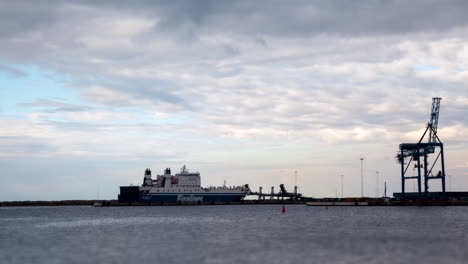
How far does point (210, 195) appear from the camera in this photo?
156125 mm

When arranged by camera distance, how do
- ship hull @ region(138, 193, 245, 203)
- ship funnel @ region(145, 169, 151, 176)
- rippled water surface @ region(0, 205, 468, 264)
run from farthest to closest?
1. ship funnel @ region(145, 169, 151, 176)
2. ship hull @ region(138, 193, 245, 203)
3. rippled water surface @ region(0, 205, 468, 264)

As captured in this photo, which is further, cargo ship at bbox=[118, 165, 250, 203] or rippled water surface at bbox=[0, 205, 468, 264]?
cargo ship at bbox=[118, 165, 250, 203]

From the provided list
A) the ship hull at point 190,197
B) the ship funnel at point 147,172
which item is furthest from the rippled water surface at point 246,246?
the ship funnel at point 147,172

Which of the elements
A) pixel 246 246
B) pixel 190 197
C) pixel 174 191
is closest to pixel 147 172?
pixel 174 191

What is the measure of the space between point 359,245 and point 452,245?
7.83m

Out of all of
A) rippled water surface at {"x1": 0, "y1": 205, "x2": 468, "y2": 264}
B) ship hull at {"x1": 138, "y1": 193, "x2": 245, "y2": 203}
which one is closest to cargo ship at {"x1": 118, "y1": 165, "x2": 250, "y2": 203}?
ship hull at {"x1": 138, "y1": 193, "x2": 245, "y2": 203}

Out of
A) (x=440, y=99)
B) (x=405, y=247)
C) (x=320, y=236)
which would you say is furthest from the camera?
(x=440, y=99)

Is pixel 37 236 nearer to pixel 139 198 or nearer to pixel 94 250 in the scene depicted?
pixel 94 250

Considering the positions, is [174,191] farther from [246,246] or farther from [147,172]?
[246,246]

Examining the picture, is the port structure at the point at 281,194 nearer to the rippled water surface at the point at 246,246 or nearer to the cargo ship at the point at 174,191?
the cargo ship at the point at 174,191

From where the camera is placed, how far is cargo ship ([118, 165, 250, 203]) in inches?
6005

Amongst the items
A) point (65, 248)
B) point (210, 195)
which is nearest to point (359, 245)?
point (65, 248)

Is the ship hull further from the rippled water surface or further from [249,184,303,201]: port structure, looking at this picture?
the rippled water surface

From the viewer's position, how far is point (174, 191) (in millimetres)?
153875
